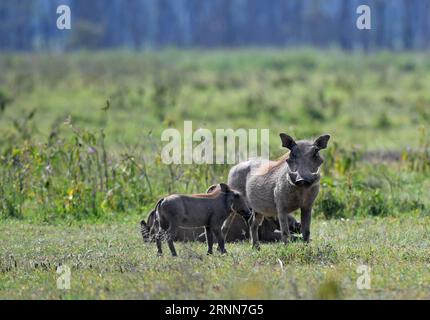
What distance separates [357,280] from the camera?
7.17m

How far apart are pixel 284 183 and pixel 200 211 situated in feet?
2.64

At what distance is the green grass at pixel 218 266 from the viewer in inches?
267

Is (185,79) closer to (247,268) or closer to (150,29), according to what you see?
(247,268)

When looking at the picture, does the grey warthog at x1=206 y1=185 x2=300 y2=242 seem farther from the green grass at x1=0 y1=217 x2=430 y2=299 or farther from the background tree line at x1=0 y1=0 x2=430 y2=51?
the background tree line at x1=0 y1=0 x2=430 y2=51

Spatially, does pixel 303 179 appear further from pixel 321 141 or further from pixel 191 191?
pixel 191 191

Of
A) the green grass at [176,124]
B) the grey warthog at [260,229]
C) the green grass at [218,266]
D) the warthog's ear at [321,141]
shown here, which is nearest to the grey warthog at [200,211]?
the green grass at [218,266]

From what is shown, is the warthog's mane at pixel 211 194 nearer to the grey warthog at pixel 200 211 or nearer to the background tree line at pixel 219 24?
the grey warthog at pixel 200 211

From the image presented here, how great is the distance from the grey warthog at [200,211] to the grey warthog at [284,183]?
0.36 m

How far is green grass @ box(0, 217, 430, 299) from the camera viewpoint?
679 cm

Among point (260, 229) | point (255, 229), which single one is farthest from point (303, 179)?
point (260, 229)

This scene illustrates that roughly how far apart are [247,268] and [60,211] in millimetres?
4448

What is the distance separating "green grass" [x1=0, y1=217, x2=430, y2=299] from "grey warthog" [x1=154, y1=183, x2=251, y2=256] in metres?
0.21

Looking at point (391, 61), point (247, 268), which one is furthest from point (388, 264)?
point (391, 61)

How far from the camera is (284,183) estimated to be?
8.79 metres
